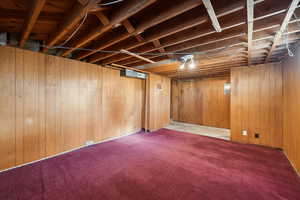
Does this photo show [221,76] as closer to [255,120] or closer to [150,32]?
[255,120]

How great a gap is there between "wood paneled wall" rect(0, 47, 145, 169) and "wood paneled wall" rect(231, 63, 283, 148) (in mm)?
3894

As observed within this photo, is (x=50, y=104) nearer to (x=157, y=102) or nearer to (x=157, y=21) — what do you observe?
(x=157, y=21)

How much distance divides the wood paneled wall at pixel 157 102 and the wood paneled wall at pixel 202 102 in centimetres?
135

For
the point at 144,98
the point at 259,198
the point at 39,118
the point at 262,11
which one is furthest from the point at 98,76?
the point at 259,198

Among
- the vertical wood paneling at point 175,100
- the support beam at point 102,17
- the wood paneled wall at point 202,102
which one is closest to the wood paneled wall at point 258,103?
the wood paneled wall at point 202,102

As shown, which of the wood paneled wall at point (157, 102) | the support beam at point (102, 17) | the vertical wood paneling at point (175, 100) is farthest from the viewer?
the vertical wood paneling at point (175, 100)

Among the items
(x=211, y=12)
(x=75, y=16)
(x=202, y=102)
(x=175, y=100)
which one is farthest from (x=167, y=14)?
(x=175, y=100)

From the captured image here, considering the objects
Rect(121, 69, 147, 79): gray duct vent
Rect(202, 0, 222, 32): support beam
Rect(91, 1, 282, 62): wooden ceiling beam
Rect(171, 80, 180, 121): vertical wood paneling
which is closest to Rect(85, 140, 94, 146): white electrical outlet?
Rect(121, 69, 147, 79): gray duct vent

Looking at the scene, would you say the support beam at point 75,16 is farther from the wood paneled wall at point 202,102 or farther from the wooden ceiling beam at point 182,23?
the wood paneled wall at point 202,102

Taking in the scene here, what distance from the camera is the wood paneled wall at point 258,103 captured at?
11.1 feet

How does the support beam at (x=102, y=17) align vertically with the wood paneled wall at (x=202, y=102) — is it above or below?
above

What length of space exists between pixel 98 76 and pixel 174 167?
10.3 ft

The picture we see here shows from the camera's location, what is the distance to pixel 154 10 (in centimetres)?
157

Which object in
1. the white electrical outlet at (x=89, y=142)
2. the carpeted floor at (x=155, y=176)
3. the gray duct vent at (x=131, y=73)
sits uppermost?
the gray duct vent at (x=131, y=73)
